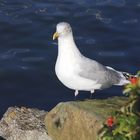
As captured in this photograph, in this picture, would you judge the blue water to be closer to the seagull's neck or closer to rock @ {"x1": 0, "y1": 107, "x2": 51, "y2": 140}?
rock @ {"x1": 0, "y1": 107, "x2": 51, "y2": 140}

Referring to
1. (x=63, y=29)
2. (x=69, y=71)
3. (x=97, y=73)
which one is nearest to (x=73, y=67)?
(x=69, y=71)

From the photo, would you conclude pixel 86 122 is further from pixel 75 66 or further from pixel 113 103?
pixel 75 66

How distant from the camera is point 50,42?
530 inches

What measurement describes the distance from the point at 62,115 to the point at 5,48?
6.26 metres

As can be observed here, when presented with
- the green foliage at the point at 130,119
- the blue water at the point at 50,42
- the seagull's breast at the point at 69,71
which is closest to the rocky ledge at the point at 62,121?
the seagull's breast at the point at 69,71

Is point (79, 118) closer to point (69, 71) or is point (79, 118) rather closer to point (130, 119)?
point (69, 71)

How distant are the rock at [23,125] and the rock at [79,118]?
0.31 m

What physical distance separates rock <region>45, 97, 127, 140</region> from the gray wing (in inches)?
41.8

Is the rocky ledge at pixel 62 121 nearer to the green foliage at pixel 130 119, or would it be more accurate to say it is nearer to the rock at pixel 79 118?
the rock at pixel 79 118

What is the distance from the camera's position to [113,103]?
23.6ft

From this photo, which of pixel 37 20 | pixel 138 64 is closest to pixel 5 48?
pixel 37 20

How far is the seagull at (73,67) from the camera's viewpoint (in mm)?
8195

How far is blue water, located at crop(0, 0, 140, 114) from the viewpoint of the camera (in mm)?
11234

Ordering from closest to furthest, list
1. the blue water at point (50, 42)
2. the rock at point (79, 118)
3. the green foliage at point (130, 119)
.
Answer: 1. the green foliage at point (130, 119)
2. the rock at point (79, 118)
3. the blue water at point (50, 42)
